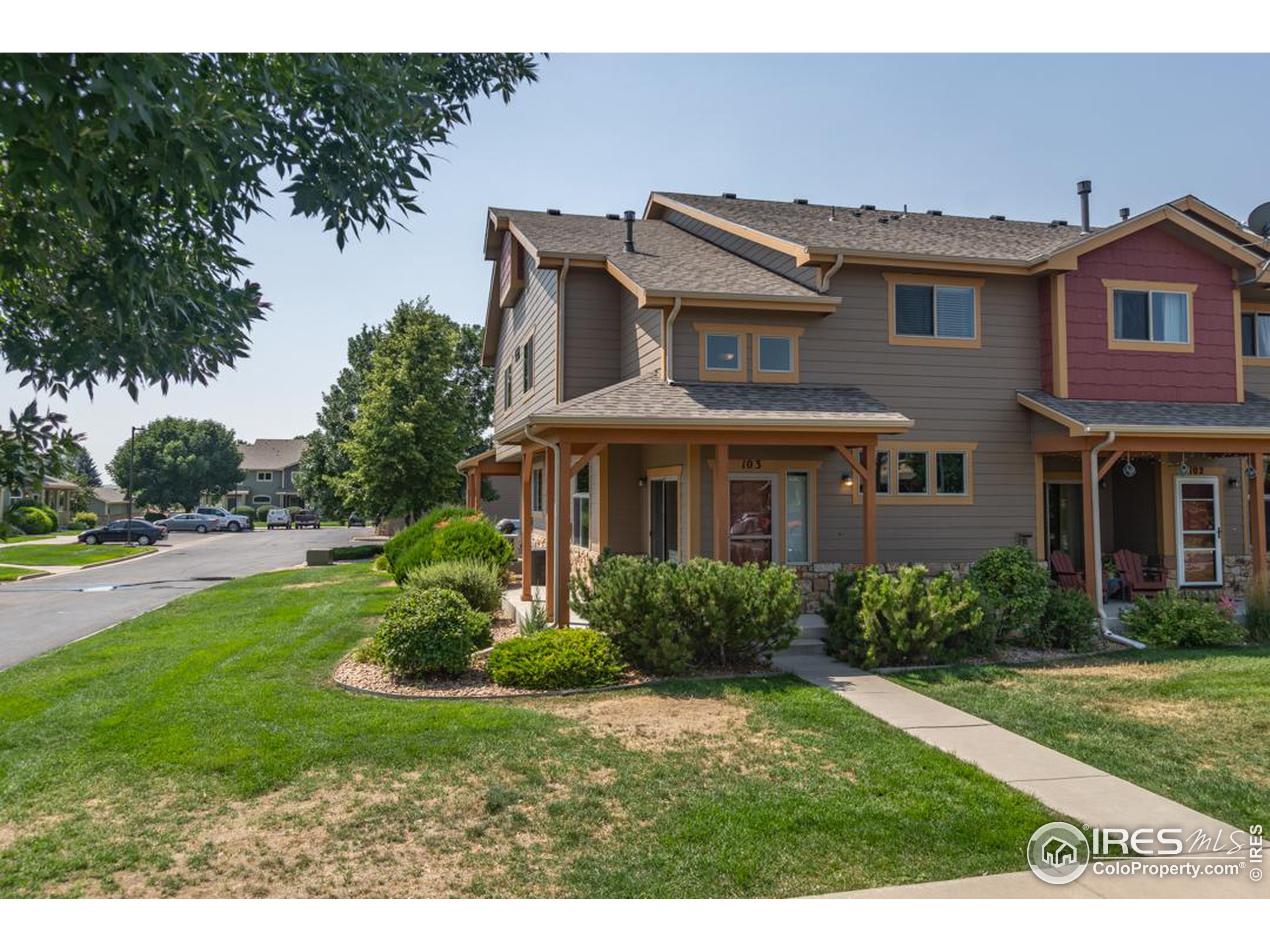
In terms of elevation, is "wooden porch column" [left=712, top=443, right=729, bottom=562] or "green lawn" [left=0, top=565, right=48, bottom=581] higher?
"wooden porch column" [left=712, top=443, right=729, bottom=562]

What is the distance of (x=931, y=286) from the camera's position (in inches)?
569

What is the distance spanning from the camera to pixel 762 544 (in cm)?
1357

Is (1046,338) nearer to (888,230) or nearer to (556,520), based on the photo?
(888,230)

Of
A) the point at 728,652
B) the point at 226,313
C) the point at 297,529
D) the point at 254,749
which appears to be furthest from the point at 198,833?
the point at 297,529

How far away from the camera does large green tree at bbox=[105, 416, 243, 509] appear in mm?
72188

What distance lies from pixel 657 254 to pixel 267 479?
3353 inches

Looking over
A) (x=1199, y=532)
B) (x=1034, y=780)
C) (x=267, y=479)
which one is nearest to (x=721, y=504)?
(x=1034, y=780)

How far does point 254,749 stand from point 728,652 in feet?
18.1

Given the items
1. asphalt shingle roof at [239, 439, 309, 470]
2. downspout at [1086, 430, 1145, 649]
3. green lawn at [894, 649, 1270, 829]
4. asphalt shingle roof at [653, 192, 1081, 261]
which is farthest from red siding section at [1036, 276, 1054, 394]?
asphalt shingle roof at [239, 439, 309, 470]

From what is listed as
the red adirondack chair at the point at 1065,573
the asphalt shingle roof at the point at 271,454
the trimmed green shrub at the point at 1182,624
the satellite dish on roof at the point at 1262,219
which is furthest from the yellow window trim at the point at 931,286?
the asphalt shingle roof at the point at 271,454

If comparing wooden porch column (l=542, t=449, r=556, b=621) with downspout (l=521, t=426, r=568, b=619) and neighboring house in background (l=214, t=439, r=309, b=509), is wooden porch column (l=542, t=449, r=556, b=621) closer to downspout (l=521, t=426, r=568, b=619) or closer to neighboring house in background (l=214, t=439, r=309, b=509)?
downspout (l=521, t=426, r=568, b=619)

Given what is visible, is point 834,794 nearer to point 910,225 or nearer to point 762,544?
point 762,544

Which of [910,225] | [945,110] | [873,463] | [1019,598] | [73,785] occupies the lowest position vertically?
[73,785]

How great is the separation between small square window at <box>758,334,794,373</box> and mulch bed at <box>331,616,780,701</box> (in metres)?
5.30
